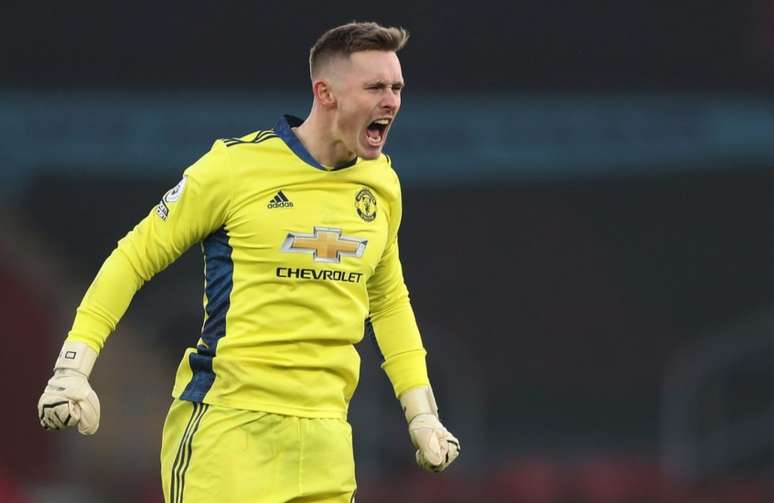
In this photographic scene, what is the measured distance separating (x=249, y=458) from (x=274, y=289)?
39cm

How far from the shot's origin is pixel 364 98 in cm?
385

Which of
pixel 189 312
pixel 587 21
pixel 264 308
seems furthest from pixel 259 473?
pixel 587 21

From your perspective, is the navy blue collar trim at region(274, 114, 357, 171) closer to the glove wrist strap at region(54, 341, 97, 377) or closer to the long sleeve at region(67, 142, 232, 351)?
the long sleeve at region(67, 142, 232, 351)

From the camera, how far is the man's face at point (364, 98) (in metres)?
3.85

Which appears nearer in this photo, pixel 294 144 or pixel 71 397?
pixel 71 397

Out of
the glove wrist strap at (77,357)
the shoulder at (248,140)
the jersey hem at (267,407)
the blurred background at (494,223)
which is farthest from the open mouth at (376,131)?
the blurred background at (494,223)

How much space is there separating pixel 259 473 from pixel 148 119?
488 centimetres

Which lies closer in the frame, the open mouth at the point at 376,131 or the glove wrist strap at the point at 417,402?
the open mouth at the point at 376,131

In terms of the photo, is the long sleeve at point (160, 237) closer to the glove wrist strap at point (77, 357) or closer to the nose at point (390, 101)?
the glove wrist strap at point (77, 357)

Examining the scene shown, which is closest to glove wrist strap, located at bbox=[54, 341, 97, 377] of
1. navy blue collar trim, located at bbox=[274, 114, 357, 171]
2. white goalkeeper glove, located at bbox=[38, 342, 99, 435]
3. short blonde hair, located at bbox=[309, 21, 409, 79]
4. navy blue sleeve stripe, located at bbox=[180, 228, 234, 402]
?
white goalkeeper glove, located at bbox=[38, 342, 99, 435]

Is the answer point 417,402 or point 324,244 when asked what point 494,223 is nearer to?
point 417,402

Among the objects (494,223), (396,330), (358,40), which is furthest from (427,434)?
(494,223)

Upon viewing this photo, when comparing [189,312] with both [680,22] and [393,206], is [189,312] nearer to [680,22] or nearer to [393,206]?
[680,22]

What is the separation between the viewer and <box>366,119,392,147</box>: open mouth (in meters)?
3.87
